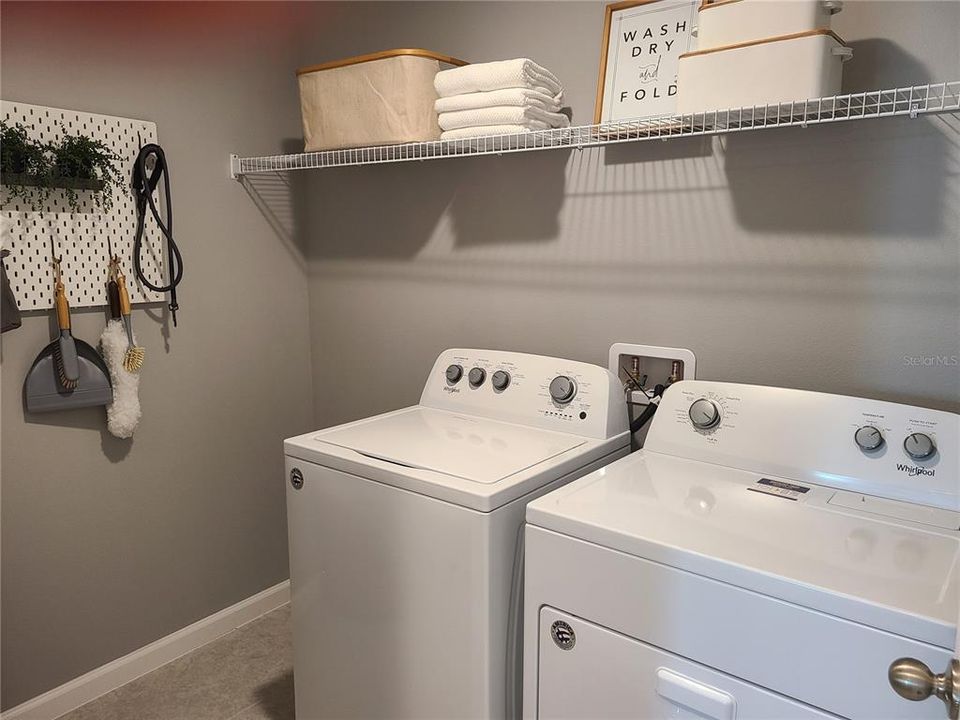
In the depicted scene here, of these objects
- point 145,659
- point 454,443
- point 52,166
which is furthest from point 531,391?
point 145,659

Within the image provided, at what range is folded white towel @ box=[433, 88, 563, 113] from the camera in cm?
171

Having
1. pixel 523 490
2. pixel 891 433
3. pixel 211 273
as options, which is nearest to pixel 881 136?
pixel 891 433

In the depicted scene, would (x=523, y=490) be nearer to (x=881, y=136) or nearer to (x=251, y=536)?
(x=881, y=136)

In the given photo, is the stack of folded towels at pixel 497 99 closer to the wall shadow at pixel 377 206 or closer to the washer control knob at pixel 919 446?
the wall shadow at pixel 377 206

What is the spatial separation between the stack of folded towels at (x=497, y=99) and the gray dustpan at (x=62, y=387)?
113 cm

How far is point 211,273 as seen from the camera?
2309mm

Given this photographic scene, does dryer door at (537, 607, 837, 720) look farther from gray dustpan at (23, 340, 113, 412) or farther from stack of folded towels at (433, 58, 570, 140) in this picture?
gray dustpan at (23, 340, 113, 412)

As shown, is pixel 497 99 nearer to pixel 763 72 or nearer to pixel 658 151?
pixel 658 151

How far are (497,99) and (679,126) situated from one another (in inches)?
17.3

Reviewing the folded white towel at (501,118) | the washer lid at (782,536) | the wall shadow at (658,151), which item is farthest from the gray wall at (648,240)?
the washer lid at (782,536)

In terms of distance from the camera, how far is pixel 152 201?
6.82 ft

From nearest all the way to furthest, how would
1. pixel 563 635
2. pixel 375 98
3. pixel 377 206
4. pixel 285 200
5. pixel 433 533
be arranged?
pixel 563 635, pixel 433 533, pixel 375 98, pixel 377 206, pixel 285 200

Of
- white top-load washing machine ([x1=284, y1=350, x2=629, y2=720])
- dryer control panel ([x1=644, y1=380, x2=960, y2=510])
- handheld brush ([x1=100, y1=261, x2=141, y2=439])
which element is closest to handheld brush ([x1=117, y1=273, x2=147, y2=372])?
handheld brush ([x1=100, y1=261, x2=141, y2=439])

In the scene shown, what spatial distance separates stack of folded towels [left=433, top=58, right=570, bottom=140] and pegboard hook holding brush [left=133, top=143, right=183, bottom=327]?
858 millimetres
